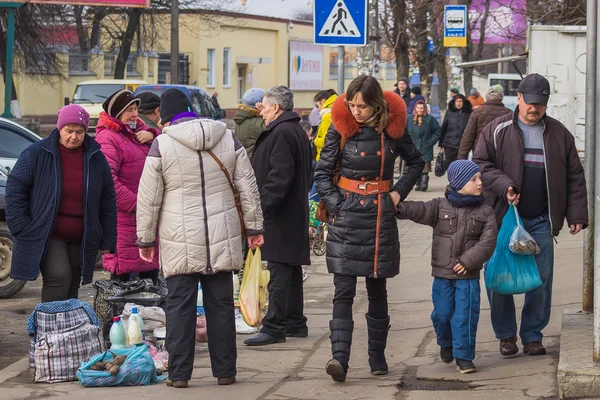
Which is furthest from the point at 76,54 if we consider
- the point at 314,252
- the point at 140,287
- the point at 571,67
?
the point at 140,287

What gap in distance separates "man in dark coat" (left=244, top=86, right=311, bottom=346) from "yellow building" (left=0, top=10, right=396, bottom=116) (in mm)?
39383

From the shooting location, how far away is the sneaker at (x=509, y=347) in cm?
746

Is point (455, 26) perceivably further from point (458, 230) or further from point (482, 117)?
point (458, 230)

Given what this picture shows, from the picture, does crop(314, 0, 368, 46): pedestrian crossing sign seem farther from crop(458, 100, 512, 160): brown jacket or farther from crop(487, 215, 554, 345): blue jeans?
crop(487, 215, 554, 345): blue jeans

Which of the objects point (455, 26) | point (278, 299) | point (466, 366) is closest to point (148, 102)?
point (278, 299)

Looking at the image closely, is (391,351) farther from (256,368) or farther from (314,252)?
(314,252)

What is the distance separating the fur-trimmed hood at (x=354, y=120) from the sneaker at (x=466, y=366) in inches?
56.3

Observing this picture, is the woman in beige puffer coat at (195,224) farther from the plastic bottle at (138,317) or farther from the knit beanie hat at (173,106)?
the plastic bottle at (138,317)

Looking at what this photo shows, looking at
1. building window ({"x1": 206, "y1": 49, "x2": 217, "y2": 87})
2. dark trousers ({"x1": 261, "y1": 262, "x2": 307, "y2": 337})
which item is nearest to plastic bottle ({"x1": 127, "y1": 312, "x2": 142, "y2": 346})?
dark trousers ({"x1": 261, "y1": 262, "x2": 307, "y2": 337})

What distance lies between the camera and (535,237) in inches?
291

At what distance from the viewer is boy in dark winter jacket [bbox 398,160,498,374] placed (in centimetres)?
700

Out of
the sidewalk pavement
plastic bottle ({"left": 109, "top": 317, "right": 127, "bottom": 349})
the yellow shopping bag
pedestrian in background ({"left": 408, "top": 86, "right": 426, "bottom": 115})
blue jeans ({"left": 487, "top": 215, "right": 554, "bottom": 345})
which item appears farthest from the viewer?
pedestrian in background ({"left": 408, "top": 86, "right": 426, "bottom": 115})

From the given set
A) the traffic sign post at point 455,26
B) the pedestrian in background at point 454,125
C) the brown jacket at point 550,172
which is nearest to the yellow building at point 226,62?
the traffic sign post at point 455,26

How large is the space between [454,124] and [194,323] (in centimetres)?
1331
